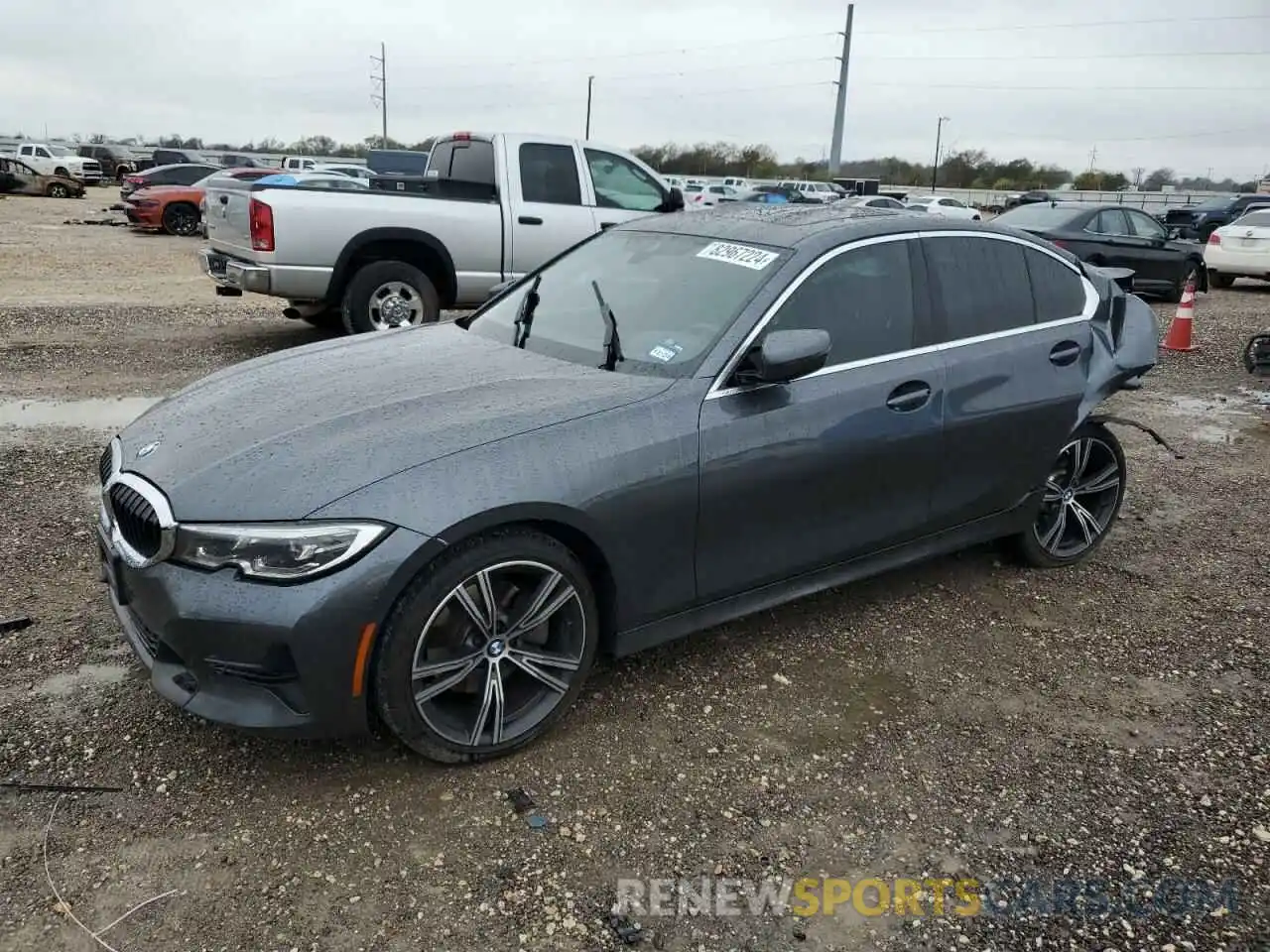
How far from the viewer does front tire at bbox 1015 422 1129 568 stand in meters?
4.65

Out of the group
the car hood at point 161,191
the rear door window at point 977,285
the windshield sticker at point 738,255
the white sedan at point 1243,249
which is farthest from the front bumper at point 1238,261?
the car hood at point 161,191

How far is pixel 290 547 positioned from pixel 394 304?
6502mm

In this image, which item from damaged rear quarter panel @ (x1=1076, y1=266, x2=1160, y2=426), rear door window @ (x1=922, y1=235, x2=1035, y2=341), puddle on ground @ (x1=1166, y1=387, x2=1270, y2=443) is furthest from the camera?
puddle on ground @ (x1=1166, y1=387, x2=1270, y2=443)

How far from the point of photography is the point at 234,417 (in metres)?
3.22

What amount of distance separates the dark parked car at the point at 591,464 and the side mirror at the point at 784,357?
1 centimetres

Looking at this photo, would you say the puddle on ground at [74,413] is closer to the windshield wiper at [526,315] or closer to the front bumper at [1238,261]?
the windshield wiper at [526,315]

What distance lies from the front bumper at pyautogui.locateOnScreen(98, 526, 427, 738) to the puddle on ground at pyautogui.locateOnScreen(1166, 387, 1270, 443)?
6774 millimetres

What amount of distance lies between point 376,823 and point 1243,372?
9.98 metres

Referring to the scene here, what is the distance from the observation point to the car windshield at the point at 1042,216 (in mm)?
14570

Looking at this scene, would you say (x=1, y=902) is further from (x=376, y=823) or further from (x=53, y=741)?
(x=376, y=823)

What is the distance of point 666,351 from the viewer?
3.52 m

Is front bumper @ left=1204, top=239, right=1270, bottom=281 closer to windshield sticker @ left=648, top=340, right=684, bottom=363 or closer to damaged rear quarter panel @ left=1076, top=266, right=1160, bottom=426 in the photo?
damaged rear quarter panel @ left=1076, top=266, right=1160, bottom=426

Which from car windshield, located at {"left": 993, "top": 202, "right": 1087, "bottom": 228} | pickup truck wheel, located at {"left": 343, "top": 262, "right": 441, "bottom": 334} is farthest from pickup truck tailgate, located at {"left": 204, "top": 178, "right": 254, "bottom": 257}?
car windshield, located at {"left": 993, "top": 202, "right": 1087, "bottom": 228}

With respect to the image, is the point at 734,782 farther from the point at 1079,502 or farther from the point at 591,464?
the point at 1079,502
